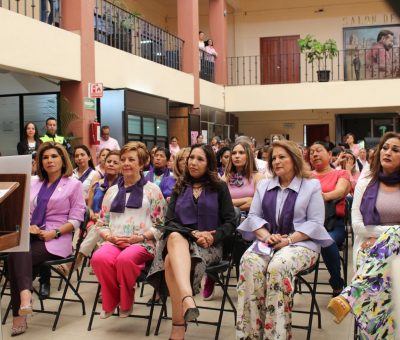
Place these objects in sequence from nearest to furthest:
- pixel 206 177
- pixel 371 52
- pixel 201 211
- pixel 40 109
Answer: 1. pixel 201 211
2. pixel 206 177
3. pixel 40 109
4. pixel 371 52

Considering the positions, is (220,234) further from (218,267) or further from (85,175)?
(85,175)

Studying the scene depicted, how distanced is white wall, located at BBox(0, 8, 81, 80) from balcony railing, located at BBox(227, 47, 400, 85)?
9307mm

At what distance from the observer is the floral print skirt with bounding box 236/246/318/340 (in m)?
3.29

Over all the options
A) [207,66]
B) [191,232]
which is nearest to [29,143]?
[191,232]

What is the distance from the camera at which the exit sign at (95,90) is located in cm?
927

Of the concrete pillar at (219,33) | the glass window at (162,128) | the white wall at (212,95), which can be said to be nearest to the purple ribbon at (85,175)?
the glass window at (162,128)

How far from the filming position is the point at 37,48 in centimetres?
822

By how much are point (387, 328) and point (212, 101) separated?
1345cm

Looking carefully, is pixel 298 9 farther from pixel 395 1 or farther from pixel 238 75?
pixel 395 1

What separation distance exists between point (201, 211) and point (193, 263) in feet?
1.33

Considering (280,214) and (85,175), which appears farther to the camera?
(85,175)

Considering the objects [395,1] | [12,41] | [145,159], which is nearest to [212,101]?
[12,41]

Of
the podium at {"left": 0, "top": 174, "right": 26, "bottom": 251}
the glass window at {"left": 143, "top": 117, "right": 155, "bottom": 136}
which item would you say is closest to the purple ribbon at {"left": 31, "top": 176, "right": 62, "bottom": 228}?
the podium at {"left": 0, "top": 174, "right": 26, "bottom": 251}

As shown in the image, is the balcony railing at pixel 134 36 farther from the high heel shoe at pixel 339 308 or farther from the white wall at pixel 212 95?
the high heel shoe at pixel 339 308
